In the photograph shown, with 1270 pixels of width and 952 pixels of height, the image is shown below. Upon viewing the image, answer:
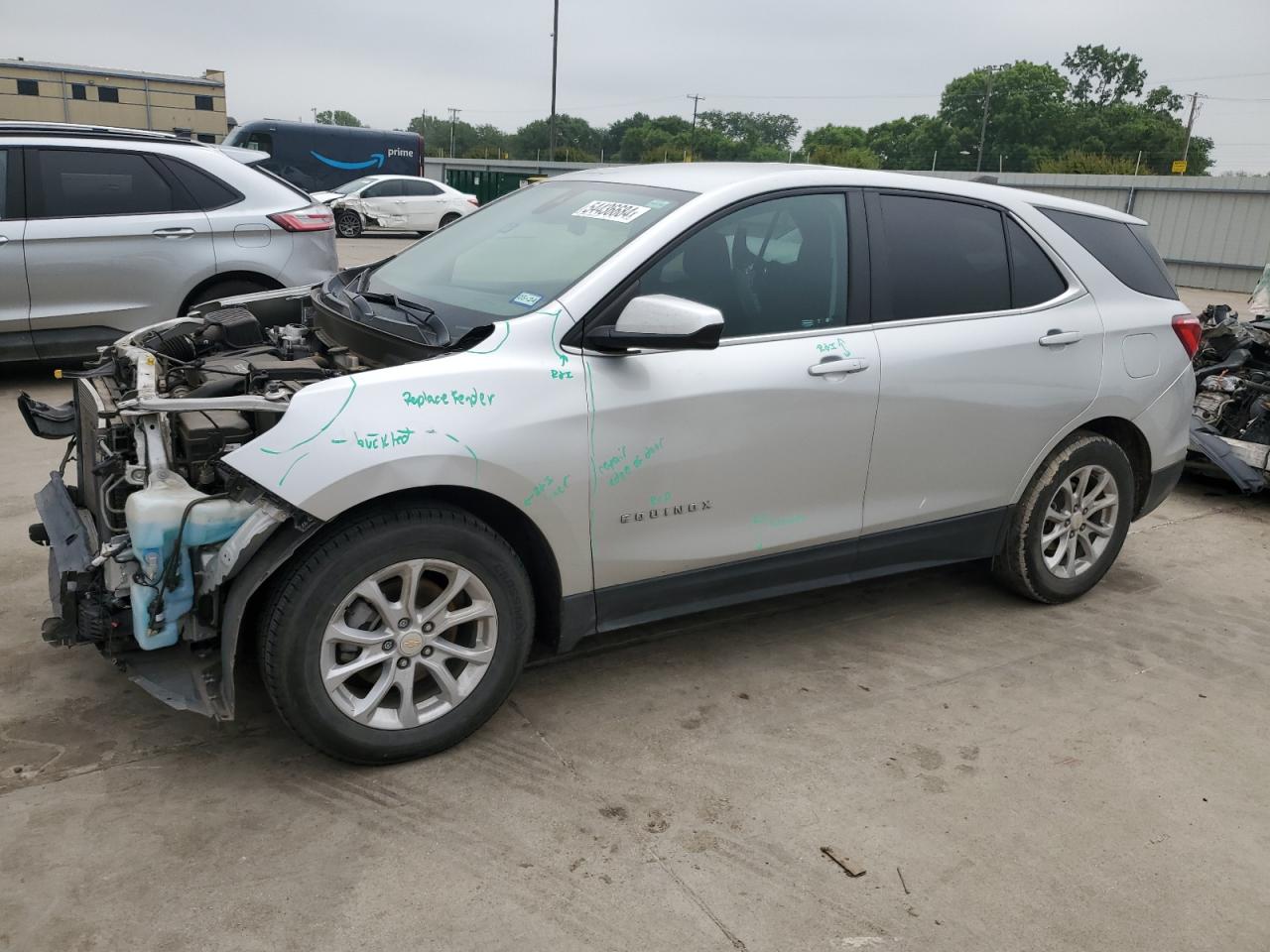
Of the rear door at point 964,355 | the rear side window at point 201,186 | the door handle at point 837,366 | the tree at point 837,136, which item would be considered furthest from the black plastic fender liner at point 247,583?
the tree at point 837,136

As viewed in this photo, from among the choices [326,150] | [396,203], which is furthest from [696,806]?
[326,150]

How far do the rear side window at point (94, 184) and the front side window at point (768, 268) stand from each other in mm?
5150

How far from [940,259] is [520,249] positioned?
5.10ft

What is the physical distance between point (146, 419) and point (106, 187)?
498 cm

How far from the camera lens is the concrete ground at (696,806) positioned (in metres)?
2.46

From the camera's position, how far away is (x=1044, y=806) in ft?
9.93

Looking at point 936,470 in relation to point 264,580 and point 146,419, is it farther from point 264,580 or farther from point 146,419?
point 146,419

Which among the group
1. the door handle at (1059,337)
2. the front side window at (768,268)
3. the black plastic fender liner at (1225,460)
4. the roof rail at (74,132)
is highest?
the roof rail at (74,132)

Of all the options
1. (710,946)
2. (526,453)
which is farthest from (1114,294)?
(710,946)

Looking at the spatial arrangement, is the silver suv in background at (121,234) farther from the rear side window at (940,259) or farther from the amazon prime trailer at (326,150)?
the amazon prime trailer at (326,150)

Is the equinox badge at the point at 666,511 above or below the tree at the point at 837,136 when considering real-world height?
below

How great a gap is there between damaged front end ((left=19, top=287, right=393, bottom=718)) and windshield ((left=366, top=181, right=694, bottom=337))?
0.42m

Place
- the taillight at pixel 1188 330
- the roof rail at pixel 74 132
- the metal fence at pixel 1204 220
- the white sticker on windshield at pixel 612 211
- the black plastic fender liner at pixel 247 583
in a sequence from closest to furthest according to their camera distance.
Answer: the black plastic fender liner at pixel 247 583 < the white sticker on windshield at pixel 612 211 < the taillight at pixel 1188 330 < the roof rail at pixel 74 132 < the metal fence at pixel 1204 220

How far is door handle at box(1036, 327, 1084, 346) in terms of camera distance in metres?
4.00
